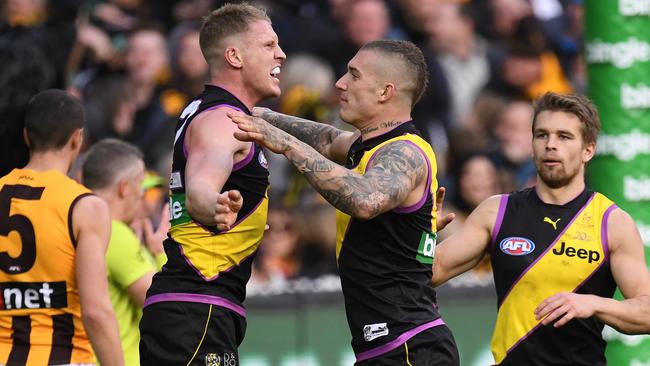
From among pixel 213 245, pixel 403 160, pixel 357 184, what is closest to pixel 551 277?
pixel 403 160

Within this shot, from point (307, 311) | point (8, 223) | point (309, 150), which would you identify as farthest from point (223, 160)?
point (307, 311)

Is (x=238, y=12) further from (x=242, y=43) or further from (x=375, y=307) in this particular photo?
(x=375, y=307)

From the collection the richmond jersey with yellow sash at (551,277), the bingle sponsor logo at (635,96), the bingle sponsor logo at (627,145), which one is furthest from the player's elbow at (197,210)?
the bingle sponsor logo at (635,96)

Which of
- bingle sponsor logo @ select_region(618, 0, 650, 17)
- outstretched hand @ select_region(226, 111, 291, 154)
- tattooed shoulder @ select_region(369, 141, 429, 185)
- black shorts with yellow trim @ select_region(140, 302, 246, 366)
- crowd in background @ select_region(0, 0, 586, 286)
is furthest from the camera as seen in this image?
crowd in background @ select_region(0, 0, 586, 286)

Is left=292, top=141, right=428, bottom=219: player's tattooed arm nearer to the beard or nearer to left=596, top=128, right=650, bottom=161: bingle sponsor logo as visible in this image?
the beard

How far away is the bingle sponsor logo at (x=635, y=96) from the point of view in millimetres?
8883

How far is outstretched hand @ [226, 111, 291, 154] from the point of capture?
5738mm

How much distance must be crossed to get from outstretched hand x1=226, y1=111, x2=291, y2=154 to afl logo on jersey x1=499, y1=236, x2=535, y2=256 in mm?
1671

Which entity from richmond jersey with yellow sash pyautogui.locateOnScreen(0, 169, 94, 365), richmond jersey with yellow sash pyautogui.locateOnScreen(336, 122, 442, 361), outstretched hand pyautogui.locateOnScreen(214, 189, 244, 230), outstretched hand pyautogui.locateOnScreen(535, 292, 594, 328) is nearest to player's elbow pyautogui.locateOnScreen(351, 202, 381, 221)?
richmond jersey with yellow sash pyautogui.locateOnScreen(336, 122, 442, 361)

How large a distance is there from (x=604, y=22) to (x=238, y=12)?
3.34 meters

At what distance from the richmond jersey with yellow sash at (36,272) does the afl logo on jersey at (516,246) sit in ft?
7.93

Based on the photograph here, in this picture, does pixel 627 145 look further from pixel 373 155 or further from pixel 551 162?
pixel 373 155

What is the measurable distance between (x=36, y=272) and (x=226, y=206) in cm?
174

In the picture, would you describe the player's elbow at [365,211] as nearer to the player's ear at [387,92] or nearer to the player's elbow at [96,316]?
the player's ear at [387,92]
